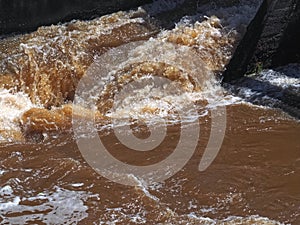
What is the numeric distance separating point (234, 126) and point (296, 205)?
1.70m

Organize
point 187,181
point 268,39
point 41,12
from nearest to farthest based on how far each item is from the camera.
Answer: point 187,181, point 268,39, point 41,12

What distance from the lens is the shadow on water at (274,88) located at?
7004 mm

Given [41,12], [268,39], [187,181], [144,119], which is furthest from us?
[41,12]

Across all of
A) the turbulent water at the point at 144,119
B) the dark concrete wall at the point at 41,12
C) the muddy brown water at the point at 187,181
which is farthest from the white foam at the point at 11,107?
the dark concrete wall at the point at 41,12

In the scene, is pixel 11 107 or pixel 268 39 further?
pixel 268 39

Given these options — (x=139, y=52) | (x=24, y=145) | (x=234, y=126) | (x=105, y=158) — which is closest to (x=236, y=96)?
(x=234, y=126)

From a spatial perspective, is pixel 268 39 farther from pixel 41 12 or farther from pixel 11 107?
pixel 11 107

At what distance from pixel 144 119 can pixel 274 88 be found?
6.80ft

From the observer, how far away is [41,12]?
8508 millimetres

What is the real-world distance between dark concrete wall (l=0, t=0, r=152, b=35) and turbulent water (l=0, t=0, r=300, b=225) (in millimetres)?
272

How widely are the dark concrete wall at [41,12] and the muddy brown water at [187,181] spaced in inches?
114

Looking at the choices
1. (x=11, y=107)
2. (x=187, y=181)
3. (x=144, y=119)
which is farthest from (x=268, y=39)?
(x=11, y=107)

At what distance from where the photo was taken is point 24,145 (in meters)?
5.96

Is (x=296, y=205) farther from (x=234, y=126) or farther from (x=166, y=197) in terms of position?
(x=234, y=126)
